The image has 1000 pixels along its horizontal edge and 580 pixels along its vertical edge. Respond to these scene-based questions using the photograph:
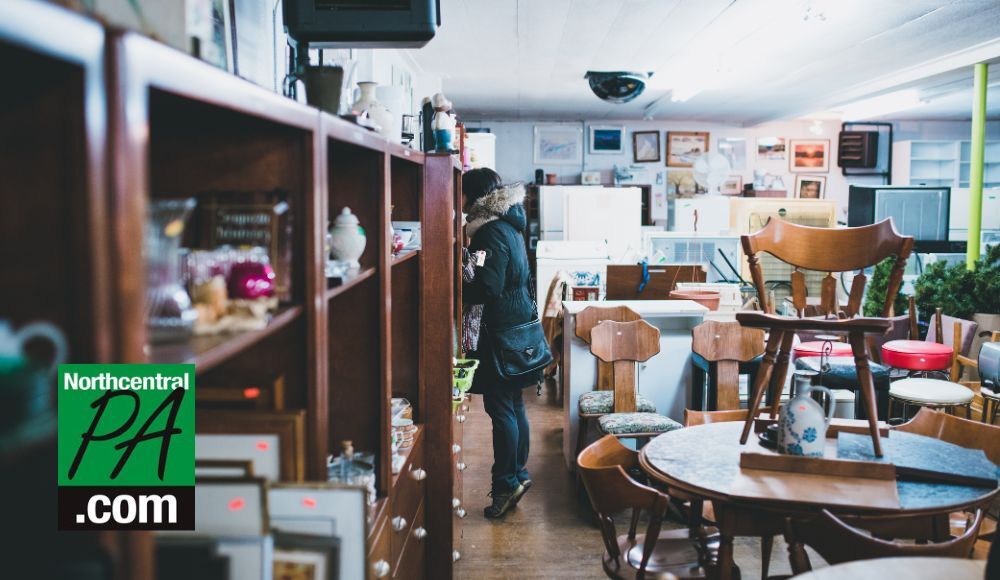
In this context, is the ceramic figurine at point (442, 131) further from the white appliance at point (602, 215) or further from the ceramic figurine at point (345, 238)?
the white appliance at point (602, 215)

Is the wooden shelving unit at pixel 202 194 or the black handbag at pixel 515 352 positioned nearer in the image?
the wooden shelving unit at pixel 202 194

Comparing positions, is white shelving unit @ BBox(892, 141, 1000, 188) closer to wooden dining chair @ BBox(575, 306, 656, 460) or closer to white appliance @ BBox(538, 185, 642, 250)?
white appliance @ BBox(538, 185, 642, 250)

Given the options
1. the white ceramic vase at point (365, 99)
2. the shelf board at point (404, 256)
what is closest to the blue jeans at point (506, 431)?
the shelf board at point (404, 256)

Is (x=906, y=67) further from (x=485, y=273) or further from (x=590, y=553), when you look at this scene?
(x=590, y=553)

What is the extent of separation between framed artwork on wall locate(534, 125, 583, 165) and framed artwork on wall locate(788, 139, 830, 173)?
3.28 metres

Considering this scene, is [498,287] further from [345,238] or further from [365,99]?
[345,238]

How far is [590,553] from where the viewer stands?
3504mm

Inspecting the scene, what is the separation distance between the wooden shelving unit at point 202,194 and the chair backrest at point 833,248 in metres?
1.14

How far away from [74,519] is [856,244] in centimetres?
216

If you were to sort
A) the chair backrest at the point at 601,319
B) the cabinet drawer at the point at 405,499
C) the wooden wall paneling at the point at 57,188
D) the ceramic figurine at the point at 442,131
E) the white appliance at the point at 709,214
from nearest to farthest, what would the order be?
the wooden wall paneling at the point at 57,188
the cabinet drawer at the point at 405,499
the ceramic figurine at the point at 442,131
the chair backrest at the point at 601,319
the white appliance at the point at 709,214

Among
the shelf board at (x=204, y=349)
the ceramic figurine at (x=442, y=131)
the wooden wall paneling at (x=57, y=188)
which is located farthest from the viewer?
the ceramic figurine at (x=442, y=131)

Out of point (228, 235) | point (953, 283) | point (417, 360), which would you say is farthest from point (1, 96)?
point (953, 283)

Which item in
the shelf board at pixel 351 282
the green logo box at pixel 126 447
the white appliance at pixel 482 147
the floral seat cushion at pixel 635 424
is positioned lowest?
the floral seat cushion at pixel 635 424

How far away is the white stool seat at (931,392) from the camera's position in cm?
427
